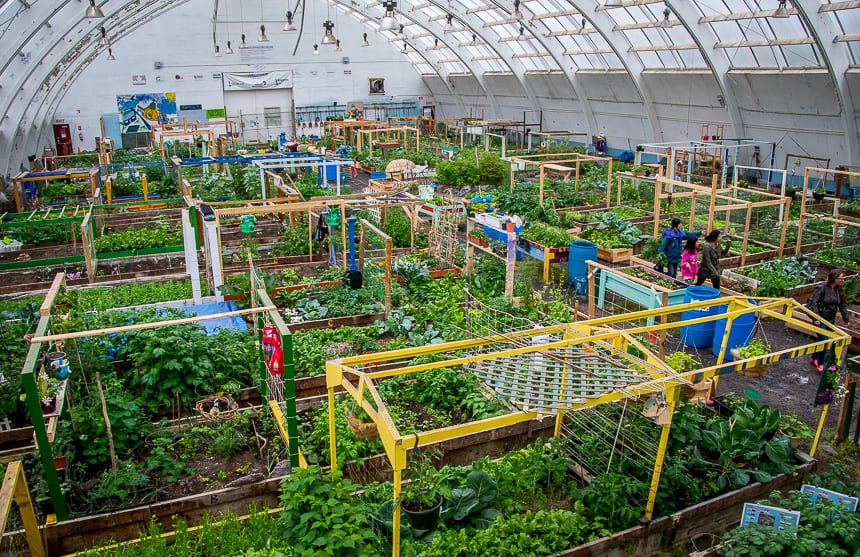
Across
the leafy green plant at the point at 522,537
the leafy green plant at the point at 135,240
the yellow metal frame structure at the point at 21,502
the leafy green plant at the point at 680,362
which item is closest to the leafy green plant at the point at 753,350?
the leafy green plant at the point at 680,362

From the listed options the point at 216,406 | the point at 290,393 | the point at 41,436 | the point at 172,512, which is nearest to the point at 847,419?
the point at 290,393

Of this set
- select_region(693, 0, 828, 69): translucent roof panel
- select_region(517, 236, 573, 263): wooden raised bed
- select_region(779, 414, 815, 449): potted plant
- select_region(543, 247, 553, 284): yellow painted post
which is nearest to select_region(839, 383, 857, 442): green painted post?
select_region(779, 414, 815, 449): potted plant

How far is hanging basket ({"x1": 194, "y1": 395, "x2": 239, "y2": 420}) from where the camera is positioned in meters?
8.46

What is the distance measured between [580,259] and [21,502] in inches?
436

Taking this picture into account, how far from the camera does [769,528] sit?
6188 millimetres

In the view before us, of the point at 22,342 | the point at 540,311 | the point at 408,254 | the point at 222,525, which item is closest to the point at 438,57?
the point at 408,254

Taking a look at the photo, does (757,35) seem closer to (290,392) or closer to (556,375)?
(556,375)

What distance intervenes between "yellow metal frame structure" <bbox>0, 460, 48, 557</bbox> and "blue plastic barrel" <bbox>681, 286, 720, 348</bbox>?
30.7 ft

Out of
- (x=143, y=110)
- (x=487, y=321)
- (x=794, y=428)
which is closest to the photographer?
(x=794, y=428)

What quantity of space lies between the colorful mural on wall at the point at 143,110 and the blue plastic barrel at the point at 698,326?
37.1 m

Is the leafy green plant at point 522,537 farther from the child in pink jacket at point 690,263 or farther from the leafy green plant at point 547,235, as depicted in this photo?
the leafy green plant at point 547,235

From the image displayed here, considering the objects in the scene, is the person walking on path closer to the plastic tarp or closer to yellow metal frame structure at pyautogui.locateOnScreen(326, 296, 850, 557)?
yellow metal frame structure at pyautogui.locateOnScreen(326, 296, 850, 557)

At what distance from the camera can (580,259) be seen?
46.8 feet

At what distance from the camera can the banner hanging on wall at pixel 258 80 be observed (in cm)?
4359
